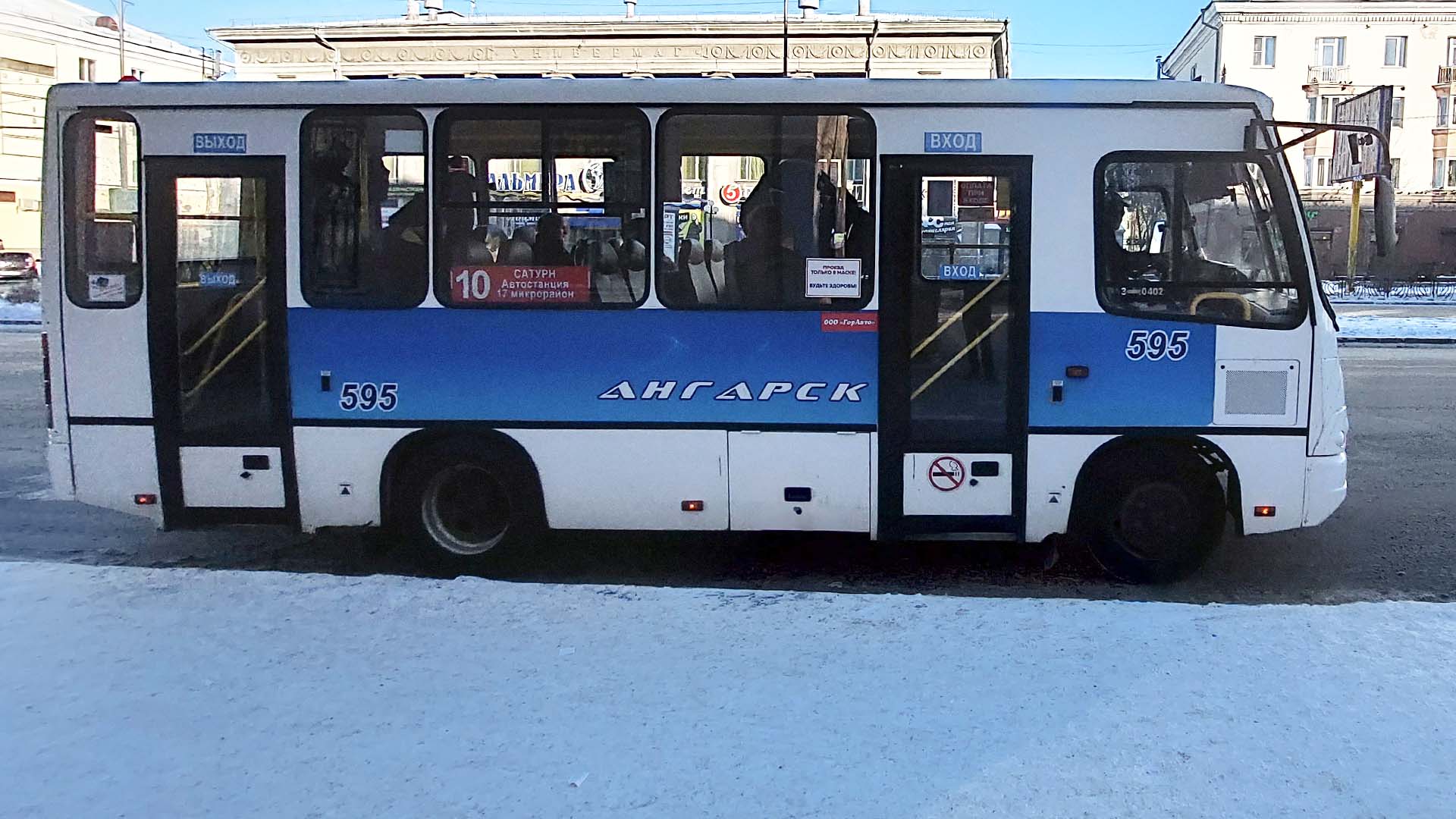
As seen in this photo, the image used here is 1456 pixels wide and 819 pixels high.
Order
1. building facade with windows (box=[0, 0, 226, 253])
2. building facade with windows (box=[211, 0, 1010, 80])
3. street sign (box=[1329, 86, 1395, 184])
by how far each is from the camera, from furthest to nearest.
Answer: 1. building facade with windows (box=[0, 0, 226, 253])
2. building facade with windows (box=[211, 0, 1010, 80])
3. street sign (box=[1329, 86, 1395, 184])

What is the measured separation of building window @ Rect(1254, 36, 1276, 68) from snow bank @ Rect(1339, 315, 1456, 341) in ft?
116

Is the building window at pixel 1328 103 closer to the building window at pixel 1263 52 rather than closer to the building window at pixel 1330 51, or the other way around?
the building window at pixel 1330 51

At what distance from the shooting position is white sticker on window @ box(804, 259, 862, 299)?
7.26m

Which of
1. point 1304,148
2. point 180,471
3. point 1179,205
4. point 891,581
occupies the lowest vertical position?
point 891,581

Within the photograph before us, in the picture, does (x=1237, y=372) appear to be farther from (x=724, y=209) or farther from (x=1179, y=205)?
(x=724, y=209)

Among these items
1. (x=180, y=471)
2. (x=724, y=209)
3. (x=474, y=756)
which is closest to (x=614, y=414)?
A: (x=724, y=209)

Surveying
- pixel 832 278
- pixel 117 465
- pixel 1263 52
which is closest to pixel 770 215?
pixel 832 278

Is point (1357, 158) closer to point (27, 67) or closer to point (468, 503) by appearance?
point (468, 503)

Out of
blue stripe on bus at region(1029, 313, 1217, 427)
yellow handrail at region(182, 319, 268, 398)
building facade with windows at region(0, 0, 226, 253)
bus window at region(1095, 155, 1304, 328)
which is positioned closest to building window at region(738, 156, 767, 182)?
blue stripe on bus at region(1029, 313, 1217, 427)

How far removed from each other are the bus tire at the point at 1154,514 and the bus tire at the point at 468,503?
3.20m

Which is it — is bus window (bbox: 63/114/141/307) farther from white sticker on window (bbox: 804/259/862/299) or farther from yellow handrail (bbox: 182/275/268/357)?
white sticker on window (bbox: 804/259/862/299)

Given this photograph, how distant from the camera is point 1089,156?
718cm

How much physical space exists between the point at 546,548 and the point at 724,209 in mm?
2628

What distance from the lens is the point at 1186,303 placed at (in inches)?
283
